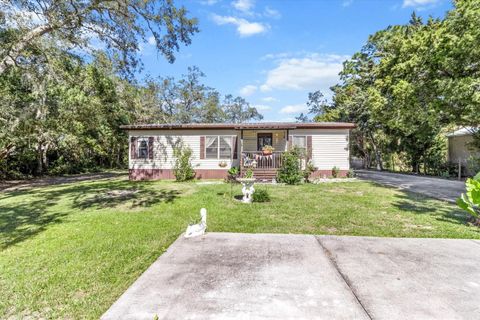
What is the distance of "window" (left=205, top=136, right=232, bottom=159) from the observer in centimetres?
1298

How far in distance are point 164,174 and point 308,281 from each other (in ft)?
37.4

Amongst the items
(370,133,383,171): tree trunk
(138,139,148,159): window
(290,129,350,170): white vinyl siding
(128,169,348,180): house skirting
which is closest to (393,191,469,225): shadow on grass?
(290,129,350,170): white vinyl siding

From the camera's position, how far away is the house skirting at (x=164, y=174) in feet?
42.7

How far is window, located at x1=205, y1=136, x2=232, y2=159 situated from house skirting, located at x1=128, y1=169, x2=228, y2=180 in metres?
0.77

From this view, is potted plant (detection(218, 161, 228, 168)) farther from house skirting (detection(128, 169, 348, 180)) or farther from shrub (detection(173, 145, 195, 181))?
shrub (detection(173, 145, 195, 181))

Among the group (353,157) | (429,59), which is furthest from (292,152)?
(353,157)

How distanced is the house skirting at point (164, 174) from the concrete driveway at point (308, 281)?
29.6 feet

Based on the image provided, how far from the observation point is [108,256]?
3.57 metres

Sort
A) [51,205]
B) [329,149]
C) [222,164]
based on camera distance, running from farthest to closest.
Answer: [222,164] < [329,149] < [51,205]

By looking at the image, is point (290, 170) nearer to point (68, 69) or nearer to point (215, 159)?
point (215, 159)

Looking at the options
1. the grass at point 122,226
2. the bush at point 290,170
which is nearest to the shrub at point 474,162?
the grass at point 122,226

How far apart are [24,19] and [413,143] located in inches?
779

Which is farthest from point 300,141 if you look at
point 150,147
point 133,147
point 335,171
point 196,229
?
point 196,229

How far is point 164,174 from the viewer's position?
13133 millimetres
